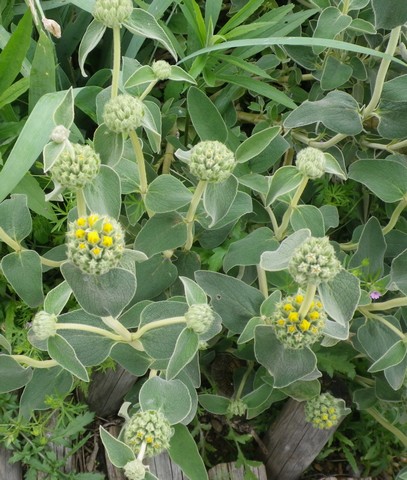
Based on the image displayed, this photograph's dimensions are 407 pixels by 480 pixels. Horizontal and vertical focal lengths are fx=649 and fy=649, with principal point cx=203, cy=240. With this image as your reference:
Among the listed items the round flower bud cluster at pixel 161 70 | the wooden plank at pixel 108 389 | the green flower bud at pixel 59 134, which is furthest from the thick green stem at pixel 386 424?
the green flower bud at pixel 59 134

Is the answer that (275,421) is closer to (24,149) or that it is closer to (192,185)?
(192,185)

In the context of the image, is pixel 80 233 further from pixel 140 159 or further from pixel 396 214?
pixel 396 214

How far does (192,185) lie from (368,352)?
51cm

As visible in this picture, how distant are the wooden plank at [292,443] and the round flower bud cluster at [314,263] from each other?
27.1 inches

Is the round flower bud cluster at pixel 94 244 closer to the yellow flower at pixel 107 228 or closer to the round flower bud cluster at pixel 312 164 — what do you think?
the yellow flower at pixel 107 228

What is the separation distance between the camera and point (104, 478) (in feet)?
4.50

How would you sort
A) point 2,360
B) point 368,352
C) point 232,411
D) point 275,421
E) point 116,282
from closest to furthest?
1. point 116,282
2. point 2,360
3. point 368,352
4. point 232,411
5. point 275,421

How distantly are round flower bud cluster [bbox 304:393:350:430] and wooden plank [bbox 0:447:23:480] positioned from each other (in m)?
0.61

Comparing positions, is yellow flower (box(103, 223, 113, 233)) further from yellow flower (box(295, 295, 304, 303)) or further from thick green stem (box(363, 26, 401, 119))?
thick green stem (box(363, 26, 401, 119))

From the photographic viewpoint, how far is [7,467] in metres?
1.33

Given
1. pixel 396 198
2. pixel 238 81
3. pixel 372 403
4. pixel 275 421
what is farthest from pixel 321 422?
pixel 238 81

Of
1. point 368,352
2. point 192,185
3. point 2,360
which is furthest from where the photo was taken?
point 192,185

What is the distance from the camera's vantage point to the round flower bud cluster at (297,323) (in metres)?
0.96

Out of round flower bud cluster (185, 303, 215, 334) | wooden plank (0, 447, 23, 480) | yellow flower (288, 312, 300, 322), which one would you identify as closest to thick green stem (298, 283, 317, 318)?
yellow flower (288, 312, 300, 322)
